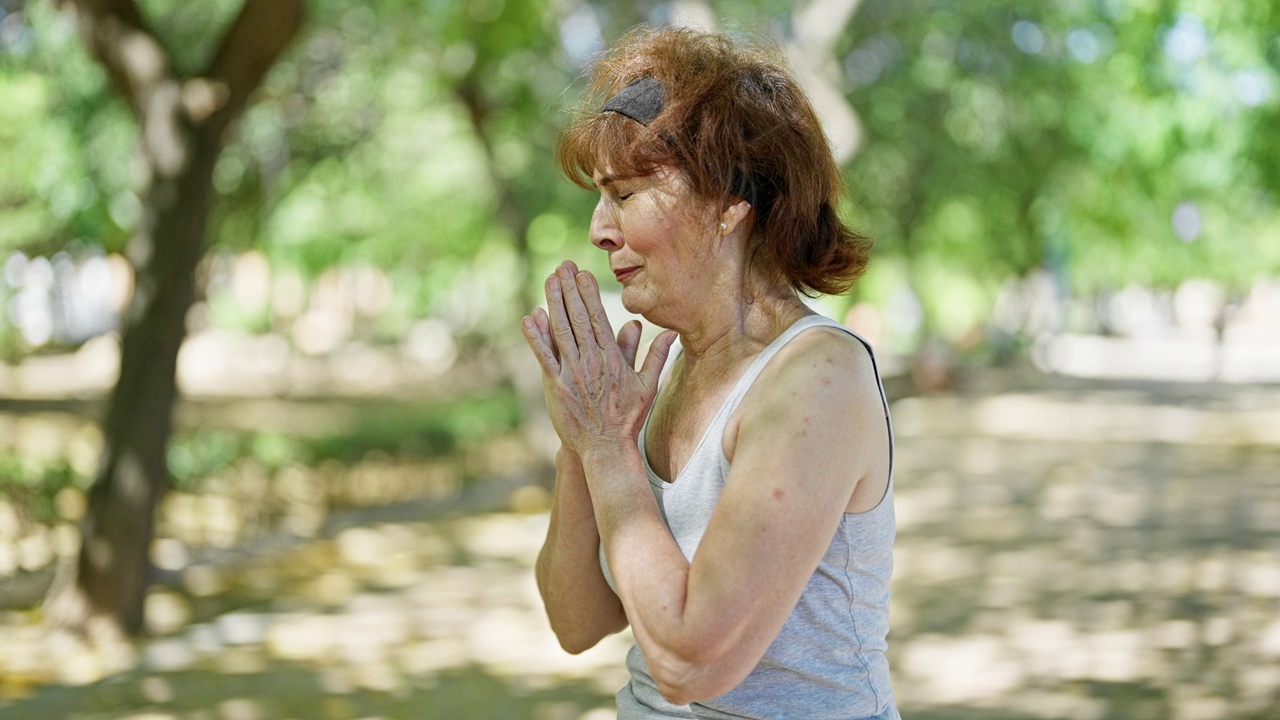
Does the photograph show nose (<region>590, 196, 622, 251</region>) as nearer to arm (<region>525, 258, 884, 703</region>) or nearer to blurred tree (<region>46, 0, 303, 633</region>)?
arm (<region>525, 258, 884, 703</region>)

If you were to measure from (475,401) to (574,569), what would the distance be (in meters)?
17.1

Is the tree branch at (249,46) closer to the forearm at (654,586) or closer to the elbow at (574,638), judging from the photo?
the elbow at (574,638)

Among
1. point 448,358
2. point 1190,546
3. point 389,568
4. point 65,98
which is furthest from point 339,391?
point 1190,546

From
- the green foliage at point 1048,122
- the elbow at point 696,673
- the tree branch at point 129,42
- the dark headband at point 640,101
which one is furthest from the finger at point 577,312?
the tree branch at point 129,42

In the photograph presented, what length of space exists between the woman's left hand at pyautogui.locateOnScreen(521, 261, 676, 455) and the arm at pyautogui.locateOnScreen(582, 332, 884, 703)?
170 millimetres

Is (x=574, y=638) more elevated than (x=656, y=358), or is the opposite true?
(x=656, y=358)

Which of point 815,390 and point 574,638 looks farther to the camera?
point 574,638

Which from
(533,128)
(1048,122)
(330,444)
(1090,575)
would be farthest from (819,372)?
(1048,122)

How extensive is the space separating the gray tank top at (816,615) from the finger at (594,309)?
0.20 m

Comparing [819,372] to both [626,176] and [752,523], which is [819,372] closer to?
[752,523]

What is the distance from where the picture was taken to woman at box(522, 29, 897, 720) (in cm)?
179

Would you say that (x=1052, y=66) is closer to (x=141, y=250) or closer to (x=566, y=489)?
(x=141, y=250)

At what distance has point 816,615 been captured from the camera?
6.33ft

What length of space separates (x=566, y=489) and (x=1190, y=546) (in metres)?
10.7
